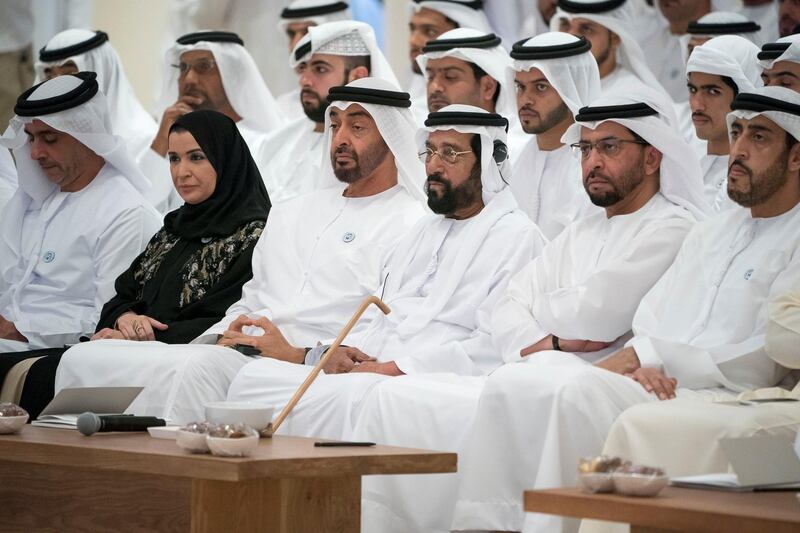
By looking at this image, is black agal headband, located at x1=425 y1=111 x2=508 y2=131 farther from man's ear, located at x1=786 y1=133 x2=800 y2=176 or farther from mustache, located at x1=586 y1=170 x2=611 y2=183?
man's ear, located at x1=786 y1=133 x2=800 y2=176

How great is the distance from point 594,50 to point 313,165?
168cm

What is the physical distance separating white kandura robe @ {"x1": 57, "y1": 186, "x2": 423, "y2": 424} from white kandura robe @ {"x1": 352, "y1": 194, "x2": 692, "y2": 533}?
82 centimetres

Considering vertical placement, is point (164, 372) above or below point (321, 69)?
below

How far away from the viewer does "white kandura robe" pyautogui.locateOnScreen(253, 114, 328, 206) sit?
813 cm

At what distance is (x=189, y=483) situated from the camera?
4.21 meters

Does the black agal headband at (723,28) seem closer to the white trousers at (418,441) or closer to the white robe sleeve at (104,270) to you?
the white robe sleeve at (104,270)

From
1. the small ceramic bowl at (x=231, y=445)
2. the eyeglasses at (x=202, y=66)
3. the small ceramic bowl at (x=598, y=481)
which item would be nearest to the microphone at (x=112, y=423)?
the small ceramic bowl at (x=231, y=445)

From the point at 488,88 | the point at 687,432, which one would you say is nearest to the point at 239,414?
the point at 687,432

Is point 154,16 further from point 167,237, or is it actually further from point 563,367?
point 563,367

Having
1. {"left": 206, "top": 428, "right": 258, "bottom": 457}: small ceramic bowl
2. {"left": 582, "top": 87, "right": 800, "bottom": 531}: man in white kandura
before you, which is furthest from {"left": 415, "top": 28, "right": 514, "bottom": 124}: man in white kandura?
{"left": 206, "top": 428, "right": 258, "bottom": 457}: small ceramic bowl

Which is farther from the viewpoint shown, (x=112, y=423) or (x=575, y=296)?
(x=575, y=296)

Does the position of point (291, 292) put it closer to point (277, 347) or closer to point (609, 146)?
point (277, 347)

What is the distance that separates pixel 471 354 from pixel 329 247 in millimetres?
1035

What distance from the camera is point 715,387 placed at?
192 inches
